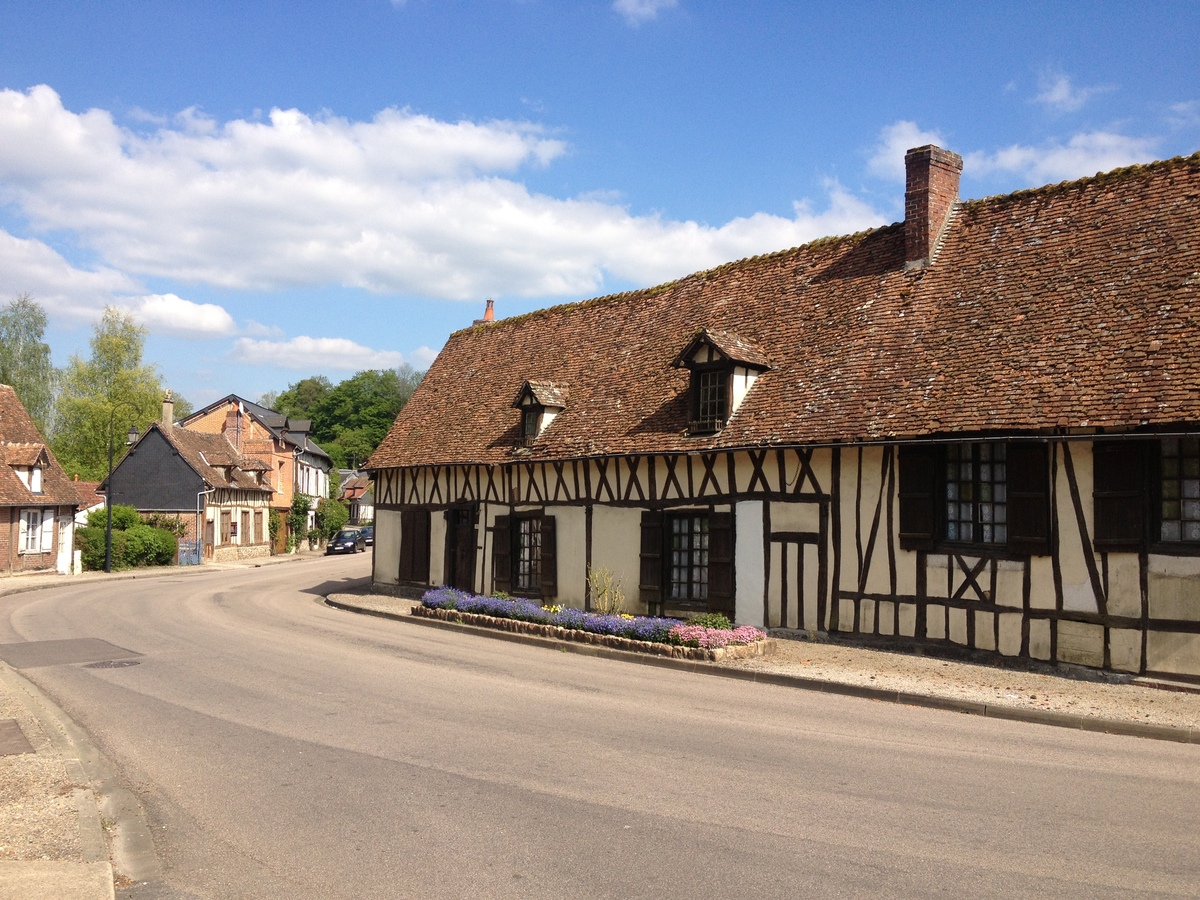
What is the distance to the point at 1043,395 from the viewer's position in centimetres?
1272

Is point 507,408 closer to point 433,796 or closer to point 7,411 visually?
point 433,796

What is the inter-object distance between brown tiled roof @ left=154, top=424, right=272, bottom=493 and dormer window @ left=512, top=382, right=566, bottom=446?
27766mm

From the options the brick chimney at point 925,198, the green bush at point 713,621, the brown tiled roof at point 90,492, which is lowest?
the green bush at point 713,621

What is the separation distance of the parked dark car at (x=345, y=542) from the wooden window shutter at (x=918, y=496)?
4400 cm

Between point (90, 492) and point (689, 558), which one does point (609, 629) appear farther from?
point (90, 492)

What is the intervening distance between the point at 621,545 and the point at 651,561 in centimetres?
95

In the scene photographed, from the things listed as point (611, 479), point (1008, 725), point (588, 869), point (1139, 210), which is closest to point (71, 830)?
point (588, 869)

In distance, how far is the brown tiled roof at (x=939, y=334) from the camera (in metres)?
12.6

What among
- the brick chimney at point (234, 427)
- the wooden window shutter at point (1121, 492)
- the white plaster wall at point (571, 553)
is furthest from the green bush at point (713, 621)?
the brick chimney at point (234, 427)

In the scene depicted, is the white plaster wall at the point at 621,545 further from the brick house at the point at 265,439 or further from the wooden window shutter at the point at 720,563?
the brick house at the point at 265,439

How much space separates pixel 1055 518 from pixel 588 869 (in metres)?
9.46

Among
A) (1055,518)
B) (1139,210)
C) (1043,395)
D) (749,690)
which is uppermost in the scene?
(1139,210)

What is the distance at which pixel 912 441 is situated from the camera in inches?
532

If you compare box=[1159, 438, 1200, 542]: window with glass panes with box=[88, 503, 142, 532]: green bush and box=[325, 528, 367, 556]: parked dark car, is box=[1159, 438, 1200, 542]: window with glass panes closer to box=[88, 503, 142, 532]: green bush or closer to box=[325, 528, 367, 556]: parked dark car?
box=[88, 503, 142, 532]: green bush
